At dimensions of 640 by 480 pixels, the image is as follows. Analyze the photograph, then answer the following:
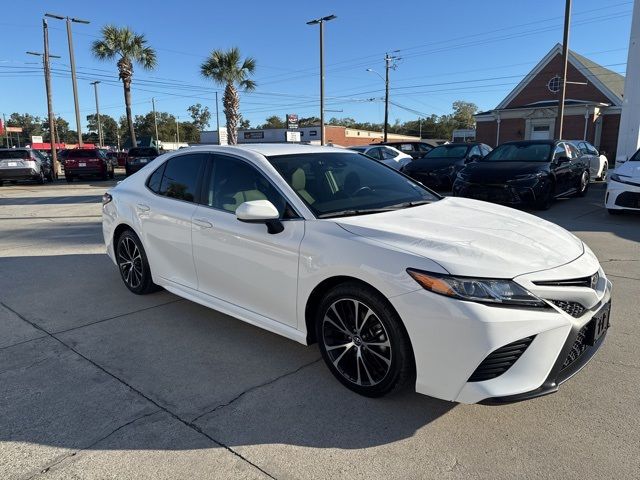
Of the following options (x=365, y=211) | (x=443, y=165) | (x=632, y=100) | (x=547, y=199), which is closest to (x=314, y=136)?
(x=632, y=100)

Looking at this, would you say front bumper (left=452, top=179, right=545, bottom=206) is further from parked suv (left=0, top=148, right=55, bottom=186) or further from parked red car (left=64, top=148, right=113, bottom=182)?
parked red car (left=64, top=148, right=113, bottom=182)

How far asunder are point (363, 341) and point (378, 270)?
1.70 feet

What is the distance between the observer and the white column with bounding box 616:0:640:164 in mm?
14727

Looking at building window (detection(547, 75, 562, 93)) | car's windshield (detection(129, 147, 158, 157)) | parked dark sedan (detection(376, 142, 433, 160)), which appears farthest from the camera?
building window (detection(547, 75, 562, 93))

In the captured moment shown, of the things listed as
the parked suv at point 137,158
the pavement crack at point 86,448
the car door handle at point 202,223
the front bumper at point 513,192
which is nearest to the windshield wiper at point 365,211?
the car door handle at point 202,223

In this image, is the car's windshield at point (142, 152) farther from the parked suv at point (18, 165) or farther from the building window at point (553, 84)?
the building window at point (553, 84)

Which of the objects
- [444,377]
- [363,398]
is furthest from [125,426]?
[444,377]

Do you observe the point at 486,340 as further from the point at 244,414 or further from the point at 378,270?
the point at 244,414

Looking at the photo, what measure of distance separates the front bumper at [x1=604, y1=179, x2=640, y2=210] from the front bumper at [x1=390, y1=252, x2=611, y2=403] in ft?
24.8

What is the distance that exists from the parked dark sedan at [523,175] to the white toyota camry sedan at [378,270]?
5963 mm

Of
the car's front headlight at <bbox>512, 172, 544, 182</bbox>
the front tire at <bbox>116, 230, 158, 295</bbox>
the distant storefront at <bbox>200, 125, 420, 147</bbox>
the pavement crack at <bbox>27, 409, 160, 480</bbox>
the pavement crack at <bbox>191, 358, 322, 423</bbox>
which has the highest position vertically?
the distant storefront at <bbox>200, 125, 420, 147</bbox>

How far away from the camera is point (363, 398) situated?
3.07 m

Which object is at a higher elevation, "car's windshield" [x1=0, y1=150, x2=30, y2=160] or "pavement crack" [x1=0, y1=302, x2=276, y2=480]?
"car's windshield" [x1=0, y1=150, x2=30, y2=160]

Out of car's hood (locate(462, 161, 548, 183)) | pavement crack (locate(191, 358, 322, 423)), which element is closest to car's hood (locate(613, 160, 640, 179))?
car's hood (locate(462, 161, 548, 183))
